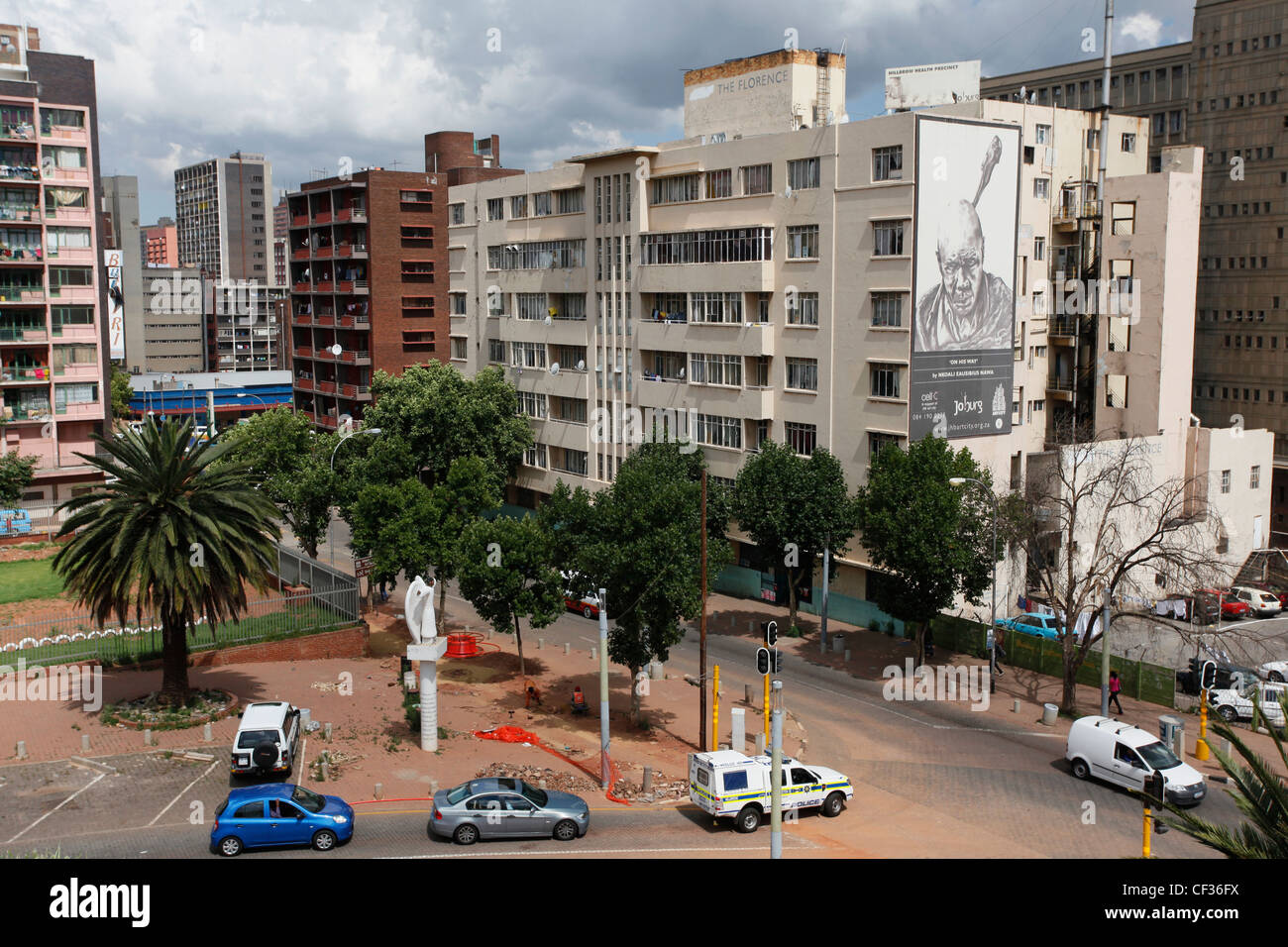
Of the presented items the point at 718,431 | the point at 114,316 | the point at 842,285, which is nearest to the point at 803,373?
the point at 842,285

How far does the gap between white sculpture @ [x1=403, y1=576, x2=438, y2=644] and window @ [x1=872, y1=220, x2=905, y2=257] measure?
91.4 feet

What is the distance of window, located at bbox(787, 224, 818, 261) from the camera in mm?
54688

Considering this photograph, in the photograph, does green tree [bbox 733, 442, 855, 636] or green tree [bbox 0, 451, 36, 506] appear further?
green tree [bbox 0, 451, 36, 506]

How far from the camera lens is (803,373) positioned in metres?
56.2

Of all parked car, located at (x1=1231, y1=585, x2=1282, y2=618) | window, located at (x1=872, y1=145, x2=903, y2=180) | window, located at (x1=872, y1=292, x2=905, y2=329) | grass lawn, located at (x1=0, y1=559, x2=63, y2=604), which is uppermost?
window, located at (x1=872, y1=145, x2=903, y2=180)

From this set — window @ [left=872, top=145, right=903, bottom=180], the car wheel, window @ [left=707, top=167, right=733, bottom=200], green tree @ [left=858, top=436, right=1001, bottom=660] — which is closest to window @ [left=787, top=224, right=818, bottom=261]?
window @ [left=872, top=145, right=903, bottom=180]

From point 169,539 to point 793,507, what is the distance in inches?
1064

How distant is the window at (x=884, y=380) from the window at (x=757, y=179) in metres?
11.6

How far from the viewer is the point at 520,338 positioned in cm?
7662

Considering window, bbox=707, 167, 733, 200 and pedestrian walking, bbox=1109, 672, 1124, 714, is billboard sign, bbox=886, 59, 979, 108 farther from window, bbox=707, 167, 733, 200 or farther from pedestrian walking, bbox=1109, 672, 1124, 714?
pedestrian walking, bbox=1109, 672, 1124, 714

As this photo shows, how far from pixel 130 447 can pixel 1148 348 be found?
168 ft

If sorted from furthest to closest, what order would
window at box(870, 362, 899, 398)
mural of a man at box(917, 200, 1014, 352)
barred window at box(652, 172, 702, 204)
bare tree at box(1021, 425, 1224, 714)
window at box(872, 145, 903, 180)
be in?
barred window at box(652, 172, 702, 204)
window at box(870, 362, 899, 398)
mural of a man at box(917, 200, 1014, 352)
window at box(872, 145, 903, 180)
bare tree at box(1021, 425, 1224, 714)

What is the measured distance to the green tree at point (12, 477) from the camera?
69000mm

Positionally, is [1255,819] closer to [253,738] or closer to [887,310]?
[253,738]
